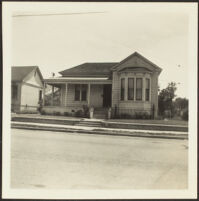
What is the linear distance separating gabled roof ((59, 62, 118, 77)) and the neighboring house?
3.49 m

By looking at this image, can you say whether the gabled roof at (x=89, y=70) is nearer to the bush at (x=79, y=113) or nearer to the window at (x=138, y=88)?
the window at (x=138, y=88)

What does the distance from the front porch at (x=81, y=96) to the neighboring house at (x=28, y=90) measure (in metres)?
2.20

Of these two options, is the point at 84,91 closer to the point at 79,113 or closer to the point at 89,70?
the point at 89,70

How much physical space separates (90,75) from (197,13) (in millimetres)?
20273

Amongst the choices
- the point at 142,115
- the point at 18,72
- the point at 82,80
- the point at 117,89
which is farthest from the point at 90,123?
the point at 18,72

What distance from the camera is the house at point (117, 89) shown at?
23.3 m

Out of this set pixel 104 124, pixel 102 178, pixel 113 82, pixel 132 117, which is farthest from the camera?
pixel 113 82

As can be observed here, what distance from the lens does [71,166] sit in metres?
8.31

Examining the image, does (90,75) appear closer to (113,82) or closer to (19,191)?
(113,82)

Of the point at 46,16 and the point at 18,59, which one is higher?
the point at 46,16

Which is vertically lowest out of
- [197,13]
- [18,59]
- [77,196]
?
[77,196]

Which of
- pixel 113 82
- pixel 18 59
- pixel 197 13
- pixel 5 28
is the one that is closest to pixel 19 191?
pixel 5 28

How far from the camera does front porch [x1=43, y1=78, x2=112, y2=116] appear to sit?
24983mm

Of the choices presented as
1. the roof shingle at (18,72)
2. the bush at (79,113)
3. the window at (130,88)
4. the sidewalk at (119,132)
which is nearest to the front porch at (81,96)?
the bush at (79,113)
